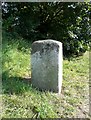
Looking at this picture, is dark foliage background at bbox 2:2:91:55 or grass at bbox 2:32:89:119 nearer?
grass at bbox 2:32:89:119

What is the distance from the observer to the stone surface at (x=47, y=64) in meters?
4.44

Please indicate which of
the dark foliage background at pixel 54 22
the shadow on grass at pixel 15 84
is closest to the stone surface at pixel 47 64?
the shadow on grass at pixel 15 84

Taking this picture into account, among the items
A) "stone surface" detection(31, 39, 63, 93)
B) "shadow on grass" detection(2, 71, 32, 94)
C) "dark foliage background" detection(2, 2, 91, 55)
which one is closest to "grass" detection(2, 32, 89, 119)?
"shadow on grass" detection(2, 71, 32, 94)

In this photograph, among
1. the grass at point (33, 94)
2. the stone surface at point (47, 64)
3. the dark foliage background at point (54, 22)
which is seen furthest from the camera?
the dark foliage background at point (54, 22)

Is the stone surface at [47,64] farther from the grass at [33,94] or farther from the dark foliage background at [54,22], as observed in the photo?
the dark foliage background at [54,22]

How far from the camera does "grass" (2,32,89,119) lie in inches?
148

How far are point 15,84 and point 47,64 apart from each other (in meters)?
0.64

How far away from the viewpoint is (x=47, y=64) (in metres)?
4.46

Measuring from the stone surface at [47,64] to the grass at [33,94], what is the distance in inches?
6.4

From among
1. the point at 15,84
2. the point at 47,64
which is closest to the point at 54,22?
the point at 47,64

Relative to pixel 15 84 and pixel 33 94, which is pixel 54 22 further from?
pixel 33 94

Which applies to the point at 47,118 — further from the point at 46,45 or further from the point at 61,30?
the point at 61,30

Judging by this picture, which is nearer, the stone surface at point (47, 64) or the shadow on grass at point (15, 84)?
the shadow on grass at point (15, 84)

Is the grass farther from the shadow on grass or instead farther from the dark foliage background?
the dark foliage background
